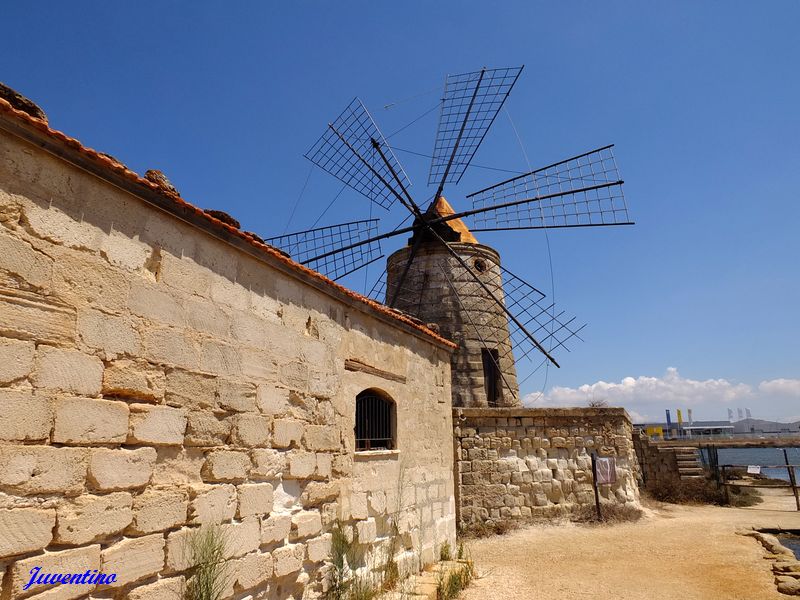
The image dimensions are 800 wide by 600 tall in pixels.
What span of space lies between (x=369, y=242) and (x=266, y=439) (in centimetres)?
984

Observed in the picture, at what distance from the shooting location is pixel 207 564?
373 centimetres

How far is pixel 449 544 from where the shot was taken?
7.67m

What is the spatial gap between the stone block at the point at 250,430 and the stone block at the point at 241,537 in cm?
58

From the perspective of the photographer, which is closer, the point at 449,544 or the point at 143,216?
the point at 143,216

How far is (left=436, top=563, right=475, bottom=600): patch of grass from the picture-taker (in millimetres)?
5848

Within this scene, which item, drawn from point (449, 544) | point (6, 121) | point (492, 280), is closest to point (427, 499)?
point (449, 544)

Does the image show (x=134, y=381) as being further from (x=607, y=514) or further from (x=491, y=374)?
(x=491, y=374)

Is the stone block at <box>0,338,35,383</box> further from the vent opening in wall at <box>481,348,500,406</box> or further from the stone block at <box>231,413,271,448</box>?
the vent opening in wall at <box>481,348,500,406</box>

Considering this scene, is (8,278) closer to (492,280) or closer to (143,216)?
(143,216)

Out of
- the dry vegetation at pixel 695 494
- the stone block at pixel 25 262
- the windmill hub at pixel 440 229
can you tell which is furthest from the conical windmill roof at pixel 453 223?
the stone block at pixel 25 262

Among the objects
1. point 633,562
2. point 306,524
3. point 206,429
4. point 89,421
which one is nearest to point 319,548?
point 306,524

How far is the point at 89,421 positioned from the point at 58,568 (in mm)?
770

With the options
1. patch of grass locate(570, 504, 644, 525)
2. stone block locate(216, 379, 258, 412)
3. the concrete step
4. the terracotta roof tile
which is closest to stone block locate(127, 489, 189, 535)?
stone block locate(216, 379, 258, 412)

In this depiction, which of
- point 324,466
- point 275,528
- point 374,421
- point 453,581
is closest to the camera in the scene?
point 275,528
